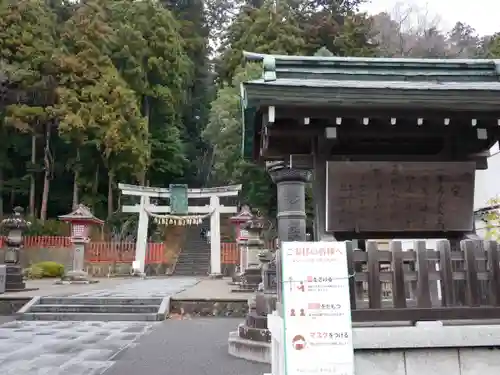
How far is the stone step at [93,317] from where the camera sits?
11695 millimetres

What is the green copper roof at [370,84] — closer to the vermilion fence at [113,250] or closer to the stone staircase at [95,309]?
the stone staircase at [95,309]

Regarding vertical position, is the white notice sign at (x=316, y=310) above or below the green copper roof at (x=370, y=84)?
below

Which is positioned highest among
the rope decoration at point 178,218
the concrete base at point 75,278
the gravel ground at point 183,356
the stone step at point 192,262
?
the rope decoration at point 178,218

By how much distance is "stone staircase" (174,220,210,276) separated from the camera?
86.5 feet

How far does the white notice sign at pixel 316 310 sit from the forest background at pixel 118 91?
20.4m

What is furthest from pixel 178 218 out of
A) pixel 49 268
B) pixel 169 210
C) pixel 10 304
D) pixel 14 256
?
pixel 10 304

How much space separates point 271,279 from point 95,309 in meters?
6.84

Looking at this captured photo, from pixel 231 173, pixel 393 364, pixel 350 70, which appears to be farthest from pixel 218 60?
pixel 393 364

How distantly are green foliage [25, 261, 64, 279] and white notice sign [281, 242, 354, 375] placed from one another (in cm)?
2052

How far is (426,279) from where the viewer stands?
440 centimetres

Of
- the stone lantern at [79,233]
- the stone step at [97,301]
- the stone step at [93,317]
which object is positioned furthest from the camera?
the stone lantern at [79,233]

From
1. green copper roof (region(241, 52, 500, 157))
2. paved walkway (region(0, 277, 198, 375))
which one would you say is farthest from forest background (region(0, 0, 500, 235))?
green copper roof (region(241, 52, 500, 157))

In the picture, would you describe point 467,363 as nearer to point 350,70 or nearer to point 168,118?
point 350,70

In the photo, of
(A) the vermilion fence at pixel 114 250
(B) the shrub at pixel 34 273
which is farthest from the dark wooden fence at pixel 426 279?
(A) the vermilion fence at pixel 114 250
